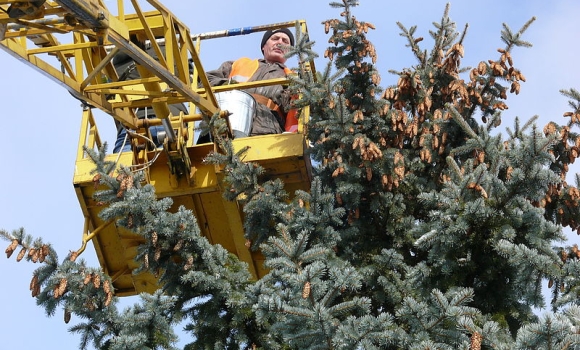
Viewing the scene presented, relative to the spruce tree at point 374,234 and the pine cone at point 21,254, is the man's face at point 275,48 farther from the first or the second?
the pine cone at point 21,254

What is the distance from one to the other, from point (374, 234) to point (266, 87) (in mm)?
3712

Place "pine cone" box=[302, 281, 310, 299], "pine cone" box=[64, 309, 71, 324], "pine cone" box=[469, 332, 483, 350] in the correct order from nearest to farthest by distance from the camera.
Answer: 1. "pine cone" box=[469, 332, 483, 350]
2. "pine cone" box=[302, 281, 310, 299]
3. "pine cone" box=[64, 309, 71, 324]

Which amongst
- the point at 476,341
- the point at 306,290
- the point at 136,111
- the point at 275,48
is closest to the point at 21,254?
the point at 306,290

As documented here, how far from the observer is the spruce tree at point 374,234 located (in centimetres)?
863

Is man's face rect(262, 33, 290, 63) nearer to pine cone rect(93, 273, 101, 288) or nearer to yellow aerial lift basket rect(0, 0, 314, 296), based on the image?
yellow aerial lift basket rect(0, 0, 314, 296)

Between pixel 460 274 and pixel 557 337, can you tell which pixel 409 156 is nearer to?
pixel 460 274

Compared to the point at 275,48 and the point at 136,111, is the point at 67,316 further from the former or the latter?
the point at 275,48

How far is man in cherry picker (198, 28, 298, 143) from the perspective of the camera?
45.7ft

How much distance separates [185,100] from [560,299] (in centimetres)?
501

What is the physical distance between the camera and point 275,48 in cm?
1612

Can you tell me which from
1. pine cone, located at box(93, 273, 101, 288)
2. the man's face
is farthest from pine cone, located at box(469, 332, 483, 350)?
the man's face

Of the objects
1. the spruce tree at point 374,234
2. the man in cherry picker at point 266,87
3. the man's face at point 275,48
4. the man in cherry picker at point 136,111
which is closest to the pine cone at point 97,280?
the spruce tree at point 374,234

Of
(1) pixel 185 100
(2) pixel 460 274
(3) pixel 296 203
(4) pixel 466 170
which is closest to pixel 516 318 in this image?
(2) pixel 460 274

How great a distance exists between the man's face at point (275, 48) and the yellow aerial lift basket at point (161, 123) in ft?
8.19
